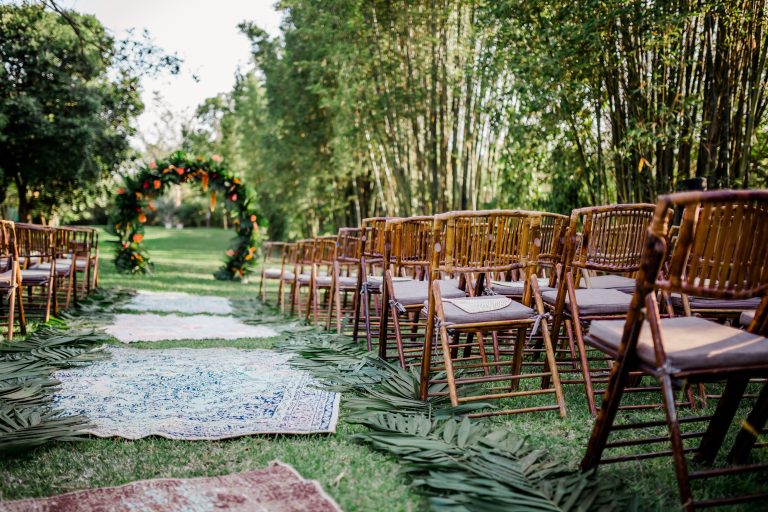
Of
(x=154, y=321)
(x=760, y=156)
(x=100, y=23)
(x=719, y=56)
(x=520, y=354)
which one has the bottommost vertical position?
(x=154, y=321)

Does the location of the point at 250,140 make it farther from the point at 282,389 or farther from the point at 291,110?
the point at 282,389

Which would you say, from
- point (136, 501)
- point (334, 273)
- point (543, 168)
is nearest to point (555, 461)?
point (136, 501)

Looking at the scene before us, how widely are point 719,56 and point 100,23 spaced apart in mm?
16098

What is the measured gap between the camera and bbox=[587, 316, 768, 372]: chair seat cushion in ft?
5.19

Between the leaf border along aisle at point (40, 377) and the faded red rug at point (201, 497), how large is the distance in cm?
54

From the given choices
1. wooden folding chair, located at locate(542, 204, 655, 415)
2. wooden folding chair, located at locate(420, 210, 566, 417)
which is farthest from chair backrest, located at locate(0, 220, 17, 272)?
wooden folding chair, located at locate(542, 204, 655, 415)

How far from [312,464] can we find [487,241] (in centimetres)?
130

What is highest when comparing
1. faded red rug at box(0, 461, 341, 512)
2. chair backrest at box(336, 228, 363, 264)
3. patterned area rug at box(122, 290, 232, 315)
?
chair backrest at box(336, 228, 363, 264)

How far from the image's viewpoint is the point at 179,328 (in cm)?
536

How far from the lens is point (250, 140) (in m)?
18.9

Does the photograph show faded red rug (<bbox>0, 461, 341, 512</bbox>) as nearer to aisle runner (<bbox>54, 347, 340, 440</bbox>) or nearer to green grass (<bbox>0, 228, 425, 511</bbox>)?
green grass (<bbox>0, 228, 425, 511</bbox>)

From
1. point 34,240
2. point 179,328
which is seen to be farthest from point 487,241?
point 34,240

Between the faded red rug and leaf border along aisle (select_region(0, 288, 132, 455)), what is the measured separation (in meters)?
0.54

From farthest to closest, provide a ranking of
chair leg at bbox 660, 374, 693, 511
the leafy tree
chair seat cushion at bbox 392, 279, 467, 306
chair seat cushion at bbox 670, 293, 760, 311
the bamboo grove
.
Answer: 1. the leafy tree
2. the bamboo grove
3. chair seat cushion at bbox 392, 279, 467, 306
4. chair seat cushion at bbox 670, 293, 760, 311
5. chair leg at bbox 660, 374, 693, 511
